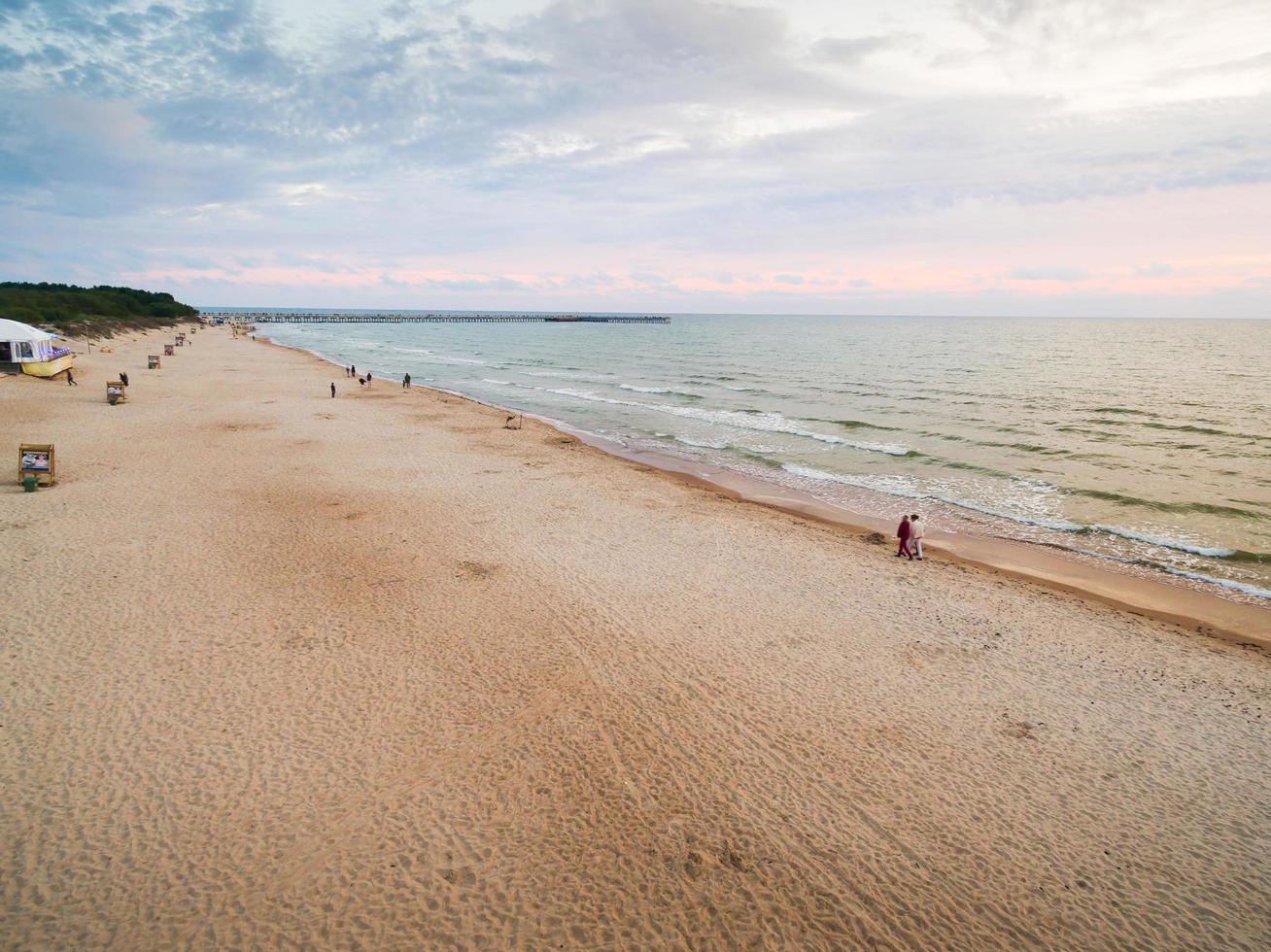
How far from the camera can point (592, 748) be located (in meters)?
8.38

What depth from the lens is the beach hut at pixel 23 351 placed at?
111 feet

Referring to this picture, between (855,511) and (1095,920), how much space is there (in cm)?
1448

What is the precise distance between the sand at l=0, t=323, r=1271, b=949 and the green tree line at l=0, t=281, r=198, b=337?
6162 cm

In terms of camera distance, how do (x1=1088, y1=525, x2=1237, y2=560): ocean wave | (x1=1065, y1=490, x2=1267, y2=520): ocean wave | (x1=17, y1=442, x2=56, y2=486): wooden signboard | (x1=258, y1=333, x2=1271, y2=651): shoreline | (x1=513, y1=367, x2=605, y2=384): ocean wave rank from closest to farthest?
(x1=258, y1=333, x2=1271, y2=651): shoreline → (x1=1088, y1=525, x2=1237, y2=560): ocean wave → (x1=17, y1=442, x2=56, y2=486): wooden signboard → (x1=1065, y1=490, x2=1267, y2=520): ocean wave → (x1=513, y1=367, x2=605, y2=384): ocean wave

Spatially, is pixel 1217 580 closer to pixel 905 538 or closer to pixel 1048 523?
pixel 1048 523

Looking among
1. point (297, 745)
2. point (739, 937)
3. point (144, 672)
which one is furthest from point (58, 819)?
point (739, 937)

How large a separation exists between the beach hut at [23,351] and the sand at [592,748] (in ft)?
87.0

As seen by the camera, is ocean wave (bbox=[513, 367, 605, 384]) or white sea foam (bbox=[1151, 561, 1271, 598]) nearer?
white sea foam (bbox=[1151, 561, 1271, 598])

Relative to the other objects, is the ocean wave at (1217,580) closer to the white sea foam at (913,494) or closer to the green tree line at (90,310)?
the white sea foam at (913,494)

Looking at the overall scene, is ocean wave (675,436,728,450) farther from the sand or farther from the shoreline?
the sand

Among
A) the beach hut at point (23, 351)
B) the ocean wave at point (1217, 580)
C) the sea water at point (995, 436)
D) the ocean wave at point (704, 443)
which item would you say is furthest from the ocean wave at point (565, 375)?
the ocean wave at point (1217, 580)

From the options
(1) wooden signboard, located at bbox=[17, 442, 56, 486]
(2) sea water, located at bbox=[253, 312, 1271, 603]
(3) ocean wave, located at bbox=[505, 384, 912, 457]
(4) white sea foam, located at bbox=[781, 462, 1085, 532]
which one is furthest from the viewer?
(3) ocean wave, located at bbox=[505, 384, 912, 457]

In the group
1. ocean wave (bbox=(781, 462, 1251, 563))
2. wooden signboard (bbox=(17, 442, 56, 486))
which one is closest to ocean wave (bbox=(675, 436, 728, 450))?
ocean wave (bbox=(781, 462, 1251, 563))

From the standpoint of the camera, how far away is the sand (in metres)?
6.20
